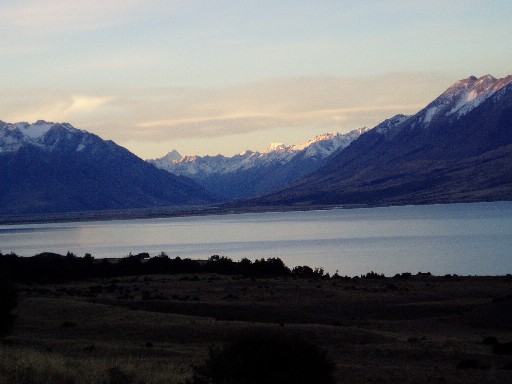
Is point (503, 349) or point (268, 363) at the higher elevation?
point (268, 363)

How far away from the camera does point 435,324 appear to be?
39.6 meters

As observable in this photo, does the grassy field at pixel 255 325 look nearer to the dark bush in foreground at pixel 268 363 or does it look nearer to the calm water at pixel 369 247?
the dark bush in foreground at pixel 268 363

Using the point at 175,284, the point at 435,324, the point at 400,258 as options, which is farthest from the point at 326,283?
the point at 400,258

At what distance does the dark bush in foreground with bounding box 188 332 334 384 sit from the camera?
1592 centimetres

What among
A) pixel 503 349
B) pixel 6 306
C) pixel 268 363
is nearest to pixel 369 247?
pixel 503 349

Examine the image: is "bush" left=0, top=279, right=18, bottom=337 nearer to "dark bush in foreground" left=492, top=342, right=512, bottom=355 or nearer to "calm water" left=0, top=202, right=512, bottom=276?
"dark bush in foreground" left=492, top=342, right=512, bottom=355

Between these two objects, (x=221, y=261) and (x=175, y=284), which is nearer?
(x=175, y=284)

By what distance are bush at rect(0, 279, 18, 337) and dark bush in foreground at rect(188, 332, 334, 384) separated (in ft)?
44.6

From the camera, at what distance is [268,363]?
16.0 meters

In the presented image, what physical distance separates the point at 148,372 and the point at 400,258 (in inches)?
2801

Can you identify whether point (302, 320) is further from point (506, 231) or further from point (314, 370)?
point (506, 231)

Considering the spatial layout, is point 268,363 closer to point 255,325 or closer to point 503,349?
point 503,349

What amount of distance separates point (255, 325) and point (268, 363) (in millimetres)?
14989

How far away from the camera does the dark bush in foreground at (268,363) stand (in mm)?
15922
